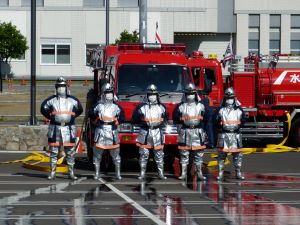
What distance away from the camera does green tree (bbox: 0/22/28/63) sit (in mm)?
62781

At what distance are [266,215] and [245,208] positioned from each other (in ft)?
2.49

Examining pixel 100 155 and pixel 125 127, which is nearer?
pixel 100 155

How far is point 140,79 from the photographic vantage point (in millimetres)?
19516

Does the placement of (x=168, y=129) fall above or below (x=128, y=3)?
below

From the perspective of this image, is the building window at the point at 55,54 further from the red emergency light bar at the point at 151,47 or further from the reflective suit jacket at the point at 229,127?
the reflective suit jacket at the point at 229,127

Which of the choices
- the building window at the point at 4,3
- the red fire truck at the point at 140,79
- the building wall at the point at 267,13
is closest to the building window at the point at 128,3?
the building wall at the point at 267,13

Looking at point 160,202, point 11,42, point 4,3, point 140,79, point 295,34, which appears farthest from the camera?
point 295,34

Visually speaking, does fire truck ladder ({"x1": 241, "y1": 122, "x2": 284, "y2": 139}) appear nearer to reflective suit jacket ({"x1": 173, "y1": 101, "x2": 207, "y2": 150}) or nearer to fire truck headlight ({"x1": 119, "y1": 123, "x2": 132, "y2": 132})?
fire truck headlight ({"x1": 119, "y1": 123, "x2": 132, "y2": 132})

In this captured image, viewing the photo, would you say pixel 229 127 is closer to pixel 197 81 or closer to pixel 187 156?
pixel 187 156

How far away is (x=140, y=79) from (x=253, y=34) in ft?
164

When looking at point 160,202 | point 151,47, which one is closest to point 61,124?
point 160,202

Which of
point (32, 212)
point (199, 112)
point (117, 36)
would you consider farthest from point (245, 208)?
point (117, 36)

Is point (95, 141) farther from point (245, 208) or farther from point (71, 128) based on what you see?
point (245, 208)

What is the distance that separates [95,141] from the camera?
1761 centimetres
